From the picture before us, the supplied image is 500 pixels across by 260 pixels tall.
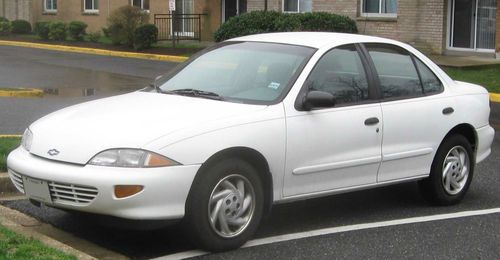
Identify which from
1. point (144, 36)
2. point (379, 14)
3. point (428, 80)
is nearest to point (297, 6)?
point (379, 14)

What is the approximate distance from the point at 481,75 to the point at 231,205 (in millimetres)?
12999

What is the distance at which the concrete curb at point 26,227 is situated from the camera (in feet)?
17.0

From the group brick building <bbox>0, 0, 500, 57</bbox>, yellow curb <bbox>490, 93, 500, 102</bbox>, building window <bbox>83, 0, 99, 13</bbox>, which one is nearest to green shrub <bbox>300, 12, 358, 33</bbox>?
brick building <bbox>0, 0, 500, 57</bbox>

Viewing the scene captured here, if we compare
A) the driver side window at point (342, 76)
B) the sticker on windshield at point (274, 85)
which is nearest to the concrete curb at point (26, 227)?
the sticker on windshield at point (274, 85)

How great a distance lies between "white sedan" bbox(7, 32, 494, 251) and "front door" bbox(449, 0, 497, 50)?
1411cm

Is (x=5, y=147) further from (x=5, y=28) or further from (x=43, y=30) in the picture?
(x=5, y=28)

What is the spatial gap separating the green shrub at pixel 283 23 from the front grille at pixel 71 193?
55.8 ft

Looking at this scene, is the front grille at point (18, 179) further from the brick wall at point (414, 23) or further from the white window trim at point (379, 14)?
the white window trim at point (379, 14)

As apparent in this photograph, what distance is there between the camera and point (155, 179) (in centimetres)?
505

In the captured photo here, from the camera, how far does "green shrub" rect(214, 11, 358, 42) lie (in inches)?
869

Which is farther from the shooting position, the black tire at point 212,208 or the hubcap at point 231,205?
the hubcap at point 231,205

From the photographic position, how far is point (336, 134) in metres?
6.05

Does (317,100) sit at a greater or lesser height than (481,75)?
greater

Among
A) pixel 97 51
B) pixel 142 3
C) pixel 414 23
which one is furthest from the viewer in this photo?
pixel 142 3
